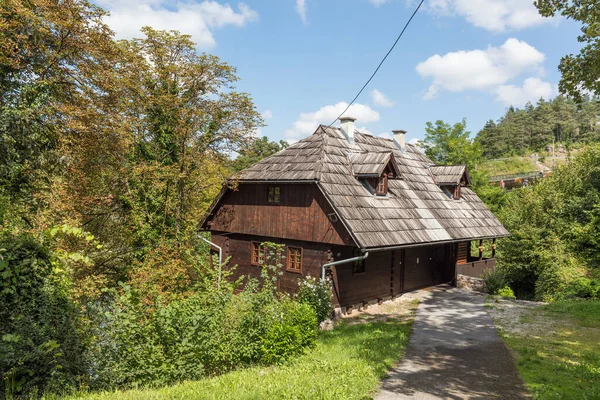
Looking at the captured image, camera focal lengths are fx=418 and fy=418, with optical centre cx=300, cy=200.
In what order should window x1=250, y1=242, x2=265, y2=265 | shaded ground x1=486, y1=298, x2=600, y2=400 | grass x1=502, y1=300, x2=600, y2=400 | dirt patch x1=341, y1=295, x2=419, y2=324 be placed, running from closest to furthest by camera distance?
grass x1=502, y1=300, x2=600, y2=400, shaded ground x1=486, y1=298, x2=600, y2=400, dirt patch x1=341, y1=295, x2=419, y2=324, window x1=250, y1=242, x2=265, y2=265

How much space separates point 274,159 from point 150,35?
7.33 metres

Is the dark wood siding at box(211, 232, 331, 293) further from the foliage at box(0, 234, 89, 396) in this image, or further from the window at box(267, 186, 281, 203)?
the foliage at box(0, 234, 89, 396)

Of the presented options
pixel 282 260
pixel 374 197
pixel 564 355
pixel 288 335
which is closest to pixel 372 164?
pixel 374 197

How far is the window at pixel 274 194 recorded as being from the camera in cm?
1730

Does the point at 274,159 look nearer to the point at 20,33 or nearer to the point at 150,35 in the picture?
the point at 150,35

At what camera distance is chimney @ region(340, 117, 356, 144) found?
64.8 ft

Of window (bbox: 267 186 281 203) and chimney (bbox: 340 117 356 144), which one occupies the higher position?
chimney (bbox: 340 117 356 144)

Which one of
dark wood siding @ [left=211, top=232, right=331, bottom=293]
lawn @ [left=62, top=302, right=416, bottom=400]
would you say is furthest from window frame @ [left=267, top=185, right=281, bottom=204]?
lawn @ [left=62, top=302, right=416, bottom=400]

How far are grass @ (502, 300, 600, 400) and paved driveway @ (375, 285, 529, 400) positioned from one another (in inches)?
13.0

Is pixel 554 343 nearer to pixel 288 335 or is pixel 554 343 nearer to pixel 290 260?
pixel 288 335

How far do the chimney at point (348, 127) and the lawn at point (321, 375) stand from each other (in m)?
9.70

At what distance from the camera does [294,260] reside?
16672 millimetres

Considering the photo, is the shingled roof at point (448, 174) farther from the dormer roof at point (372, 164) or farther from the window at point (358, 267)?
the window at point (358, 267)

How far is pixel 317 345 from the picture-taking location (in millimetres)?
11102
